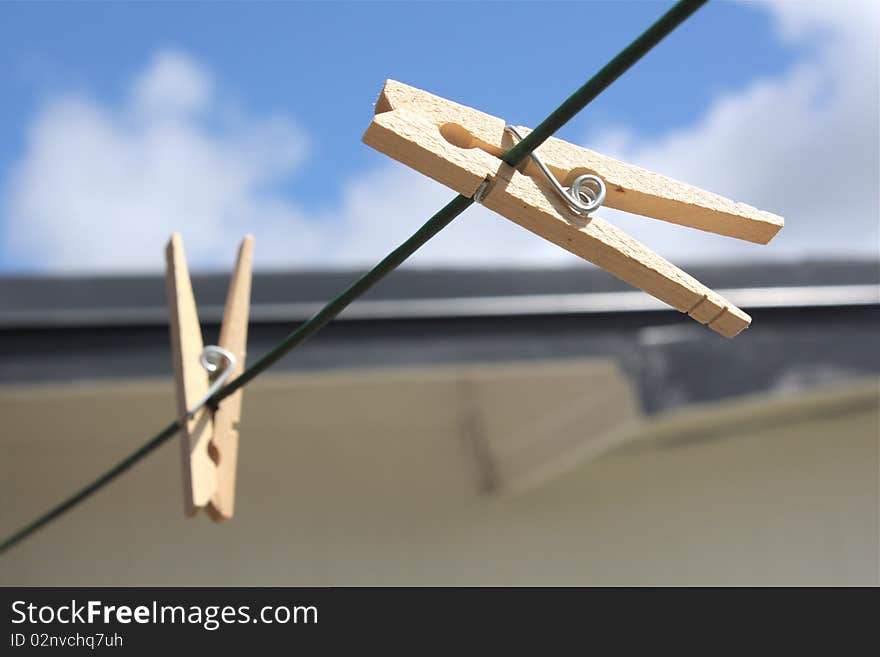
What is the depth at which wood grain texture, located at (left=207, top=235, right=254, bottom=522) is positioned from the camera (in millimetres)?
1333

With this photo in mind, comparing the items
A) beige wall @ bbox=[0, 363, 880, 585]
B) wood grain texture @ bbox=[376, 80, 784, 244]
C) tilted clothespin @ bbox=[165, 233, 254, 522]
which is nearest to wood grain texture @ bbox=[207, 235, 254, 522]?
tilted clothespin @ bbox=[165, 233, 254, 522]

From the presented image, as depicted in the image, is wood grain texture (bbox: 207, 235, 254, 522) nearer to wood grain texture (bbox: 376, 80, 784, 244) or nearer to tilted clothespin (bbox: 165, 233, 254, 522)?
tilted clothespin (bbox: 165, 233, 254, 522)

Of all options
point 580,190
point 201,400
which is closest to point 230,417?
point 201,400

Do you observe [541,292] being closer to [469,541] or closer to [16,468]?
[469,541]

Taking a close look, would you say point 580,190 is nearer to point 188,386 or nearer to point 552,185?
point 552,185

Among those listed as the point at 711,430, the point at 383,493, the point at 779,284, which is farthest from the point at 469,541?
the point at 779,284

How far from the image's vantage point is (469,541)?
9.75 feet

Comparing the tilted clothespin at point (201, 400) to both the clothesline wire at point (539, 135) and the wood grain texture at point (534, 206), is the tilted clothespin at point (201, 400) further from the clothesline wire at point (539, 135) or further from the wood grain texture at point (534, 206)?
the wood grain texture at point (534, 206)

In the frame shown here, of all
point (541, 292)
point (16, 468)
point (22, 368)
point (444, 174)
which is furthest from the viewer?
point (16, 468)
